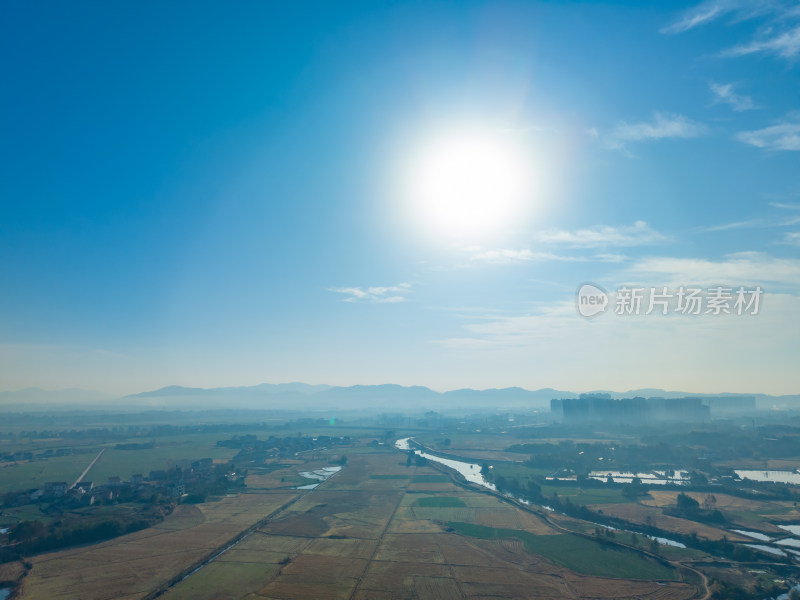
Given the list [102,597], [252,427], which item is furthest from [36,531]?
[252,427]

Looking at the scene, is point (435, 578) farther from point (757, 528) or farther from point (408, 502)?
point (757, 528)

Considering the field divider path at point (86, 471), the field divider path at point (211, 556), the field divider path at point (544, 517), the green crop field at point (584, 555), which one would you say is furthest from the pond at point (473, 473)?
the field divider path at point (86, 471)

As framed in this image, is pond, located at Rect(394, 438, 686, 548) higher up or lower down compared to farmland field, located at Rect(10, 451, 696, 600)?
lower down

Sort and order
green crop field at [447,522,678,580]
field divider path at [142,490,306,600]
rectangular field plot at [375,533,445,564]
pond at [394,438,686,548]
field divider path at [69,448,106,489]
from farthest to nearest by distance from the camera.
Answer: field divider path at [69,448,106,489] → pond at [394,438,686,548] → rectangular field plot at [375,533,445,564] → green crop field at [447,522,678,580] → field divider path at [142,490,306,600]

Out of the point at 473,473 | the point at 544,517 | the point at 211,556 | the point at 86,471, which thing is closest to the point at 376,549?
the point at 211,556

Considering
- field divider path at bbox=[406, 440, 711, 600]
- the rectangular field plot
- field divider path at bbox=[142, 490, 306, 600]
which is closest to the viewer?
field divider path at bbox=[142, 490, 306, 600]

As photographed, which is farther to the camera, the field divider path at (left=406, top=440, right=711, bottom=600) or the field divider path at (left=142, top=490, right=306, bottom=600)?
the field divider path at (left=406, top=440, right=711, bottom=600)

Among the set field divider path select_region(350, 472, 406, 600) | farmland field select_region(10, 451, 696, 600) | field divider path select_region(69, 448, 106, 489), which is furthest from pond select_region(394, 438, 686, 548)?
field divider path select_region(69, 448, 106, 489)

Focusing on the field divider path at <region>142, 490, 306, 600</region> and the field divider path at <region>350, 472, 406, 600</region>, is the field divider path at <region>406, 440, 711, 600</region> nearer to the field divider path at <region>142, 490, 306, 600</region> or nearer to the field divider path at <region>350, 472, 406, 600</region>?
the field divider path at <region>350, 472, 406, 600</region>

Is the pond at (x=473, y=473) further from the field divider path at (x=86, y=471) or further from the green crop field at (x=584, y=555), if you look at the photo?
the field divider path at (x=86, y=471)

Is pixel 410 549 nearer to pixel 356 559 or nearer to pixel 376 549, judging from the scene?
pixel 376 549

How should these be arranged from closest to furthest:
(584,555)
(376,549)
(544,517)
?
1. (584,555)
2. (376,549)
3. (544,517)
